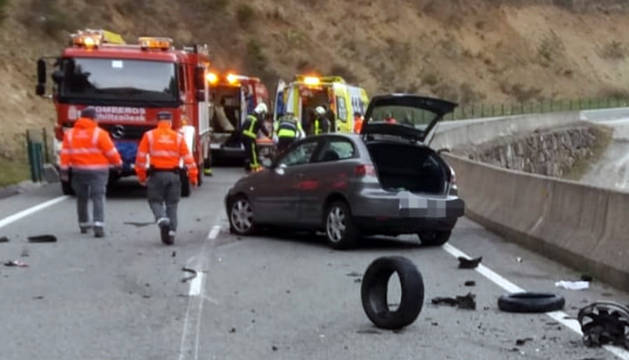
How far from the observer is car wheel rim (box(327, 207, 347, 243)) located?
1429cm

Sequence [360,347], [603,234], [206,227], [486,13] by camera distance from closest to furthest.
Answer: [360,347] → [603,234] → [206,227] → [486,13]

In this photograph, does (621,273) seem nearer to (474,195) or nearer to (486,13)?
(474,195)

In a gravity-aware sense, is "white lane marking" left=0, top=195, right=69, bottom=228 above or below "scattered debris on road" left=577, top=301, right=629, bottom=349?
below

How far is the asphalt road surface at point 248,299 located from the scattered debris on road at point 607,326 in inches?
5.6

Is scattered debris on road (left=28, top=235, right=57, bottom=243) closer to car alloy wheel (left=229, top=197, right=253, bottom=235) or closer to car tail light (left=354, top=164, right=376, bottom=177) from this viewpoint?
car alloy wheel (left=229, top=197, right=253, bottom=235)

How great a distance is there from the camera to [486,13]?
7819cm

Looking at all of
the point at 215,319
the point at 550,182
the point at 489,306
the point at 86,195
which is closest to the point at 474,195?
the point at 550,182

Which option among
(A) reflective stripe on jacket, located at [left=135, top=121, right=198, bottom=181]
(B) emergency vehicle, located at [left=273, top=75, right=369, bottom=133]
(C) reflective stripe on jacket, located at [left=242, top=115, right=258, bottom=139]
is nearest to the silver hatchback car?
(A) reflective stripe on jacket, located at [left=135, top=121, right=198, bottom=181]

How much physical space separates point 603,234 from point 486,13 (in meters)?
67.6

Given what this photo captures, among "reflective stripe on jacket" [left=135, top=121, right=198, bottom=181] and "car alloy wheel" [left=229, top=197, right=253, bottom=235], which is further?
"car alloy wheel" [left=229, top=197, right=253, bottom=235]

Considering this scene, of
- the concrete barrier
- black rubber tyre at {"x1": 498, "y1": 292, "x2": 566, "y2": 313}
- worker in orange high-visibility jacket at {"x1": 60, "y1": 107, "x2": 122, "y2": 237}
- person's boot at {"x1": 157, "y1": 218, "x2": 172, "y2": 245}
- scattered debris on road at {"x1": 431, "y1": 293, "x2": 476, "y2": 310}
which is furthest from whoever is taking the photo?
worker in orange high-visibility jacket at {"x1": 60, "y1": 107, "x2": 122, "y2": 237}

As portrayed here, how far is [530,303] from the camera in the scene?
9.97 meters

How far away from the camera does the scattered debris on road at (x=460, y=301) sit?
10.2m

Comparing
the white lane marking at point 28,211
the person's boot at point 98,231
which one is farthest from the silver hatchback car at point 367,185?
the white lane marking at point 28,211
